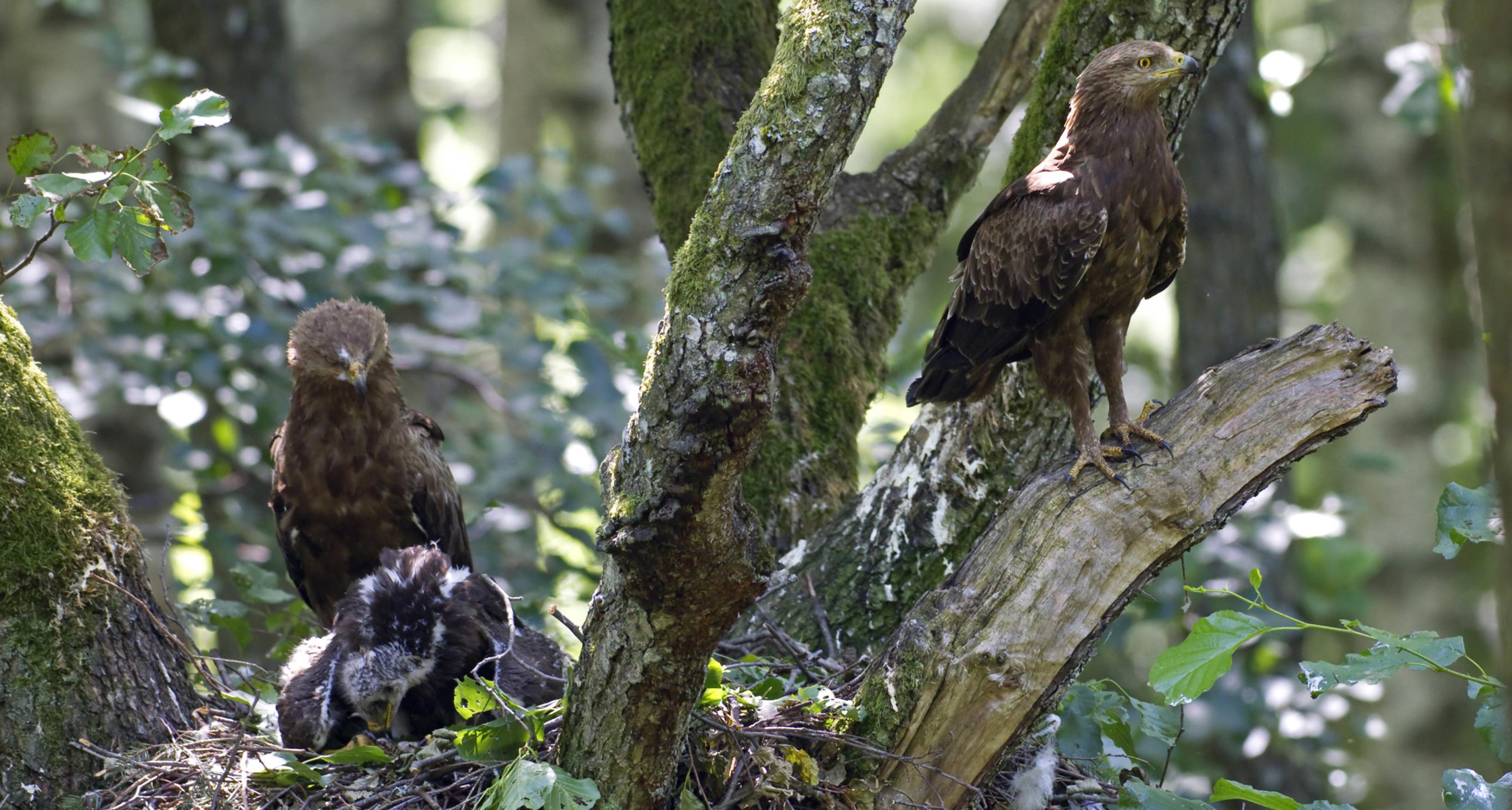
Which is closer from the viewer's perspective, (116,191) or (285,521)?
(116,191)

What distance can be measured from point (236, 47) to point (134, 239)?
4.99 metres

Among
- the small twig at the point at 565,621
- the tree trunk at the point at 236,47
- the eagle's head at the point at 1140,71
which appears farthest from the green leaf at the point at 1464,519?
the tree trunk at the point at 236,47

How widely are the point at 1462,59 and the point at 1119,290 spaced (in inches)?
87.0

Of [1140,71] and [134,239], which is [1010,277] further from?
[134,239]

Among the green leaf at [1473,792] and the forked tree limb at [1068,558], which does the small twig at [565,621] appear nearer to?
the forked tree limb at [1068,558]

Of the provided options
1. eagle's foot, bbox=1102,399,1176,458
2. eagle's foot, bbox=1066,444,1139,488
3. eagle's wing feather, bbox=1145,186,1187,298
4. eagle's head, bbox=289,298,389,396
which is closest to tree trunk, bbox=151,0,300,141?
eagle's head, bbox=289,298,389,396

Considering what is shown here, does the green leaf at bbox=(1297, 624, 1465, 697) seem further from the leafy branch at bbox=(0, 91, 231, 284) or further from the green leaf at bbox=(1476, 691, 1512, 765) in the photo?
the leafy branch at bbox=(0, 91, 231, 284)

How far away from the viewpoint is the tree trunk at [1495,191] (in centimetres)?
161

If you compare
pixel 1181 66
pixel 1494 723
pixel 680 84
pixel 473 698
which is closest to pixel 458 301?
pixel 680 84

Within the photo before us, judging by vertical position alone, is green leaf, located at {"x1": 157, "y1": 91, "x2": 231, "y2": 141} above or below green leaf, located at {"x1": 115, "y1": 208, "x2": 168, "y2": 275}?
above

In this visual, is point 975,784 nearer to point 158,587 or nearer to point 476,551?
point 476,551

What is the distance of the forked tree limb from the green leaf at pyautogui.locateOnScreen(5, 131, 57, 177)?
2537 mm

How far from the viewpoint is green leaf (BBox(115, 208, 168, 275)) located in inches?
125

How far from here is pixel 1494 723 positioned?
10.3ft
